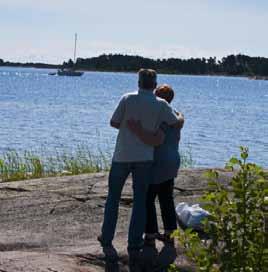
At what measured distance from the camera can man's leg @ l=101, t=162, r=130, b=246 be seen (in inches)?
293

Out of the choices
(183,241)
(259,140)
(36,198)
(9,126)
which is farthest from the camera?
(9,126)

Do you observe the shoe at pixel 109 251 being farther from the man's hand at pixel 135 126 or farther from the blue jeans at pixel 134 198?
the man's hand at pixel 135 126

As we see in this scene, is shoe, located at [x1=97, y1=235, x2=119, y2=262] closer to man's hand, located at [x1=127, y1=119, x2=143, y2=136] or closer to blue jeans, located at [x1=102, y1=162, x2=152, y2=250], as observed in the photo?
blue jeans, located at [x1=102, y1=162, x2=152, y2=250]

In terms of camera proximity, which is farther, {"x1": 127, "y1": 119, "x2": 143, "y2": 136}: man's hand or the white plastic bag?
the white plastic bag

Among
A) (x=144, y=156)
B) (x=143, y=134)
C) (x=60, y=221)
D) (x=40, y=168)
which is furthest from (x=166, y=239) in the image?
(x=40, y=168)

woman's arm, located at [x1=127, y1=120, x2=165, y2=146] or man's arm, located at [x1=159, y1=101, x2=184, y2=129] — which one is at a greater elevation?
man's arm, located at [x1=159, y1=101, x2=184, y2=129]

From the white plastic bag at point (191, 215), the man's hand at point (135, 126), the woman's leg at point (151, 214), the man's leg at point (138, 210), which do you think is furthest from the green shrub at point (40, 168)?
the man's hand at point (135, 126)

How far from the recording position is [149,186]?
7730 millimetres

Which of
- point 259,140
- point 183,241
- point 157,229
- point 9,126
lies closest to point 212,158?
point 259,140

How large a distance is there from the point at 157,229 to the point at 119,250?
1.81 feet

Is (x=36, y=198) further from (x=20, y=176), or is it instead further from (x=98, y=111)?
(x=98, y=111)

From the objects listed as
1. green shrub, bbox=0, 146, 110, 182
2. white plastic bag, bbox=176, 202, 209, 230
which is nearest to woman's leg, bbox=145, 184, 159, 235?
white plastic bag, bbox=176, 202, 209, 230

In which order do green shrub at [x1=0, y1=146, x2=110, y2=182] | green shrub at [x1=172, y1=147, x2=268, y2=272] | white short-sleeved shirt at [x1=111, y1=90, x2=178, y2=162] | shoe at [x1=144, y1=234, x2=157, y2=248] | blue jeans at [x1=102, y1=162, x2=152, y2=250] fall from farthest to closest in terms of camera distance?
green shrub at [x1=0, y1=146, x2=110, y2=182]
shoe at [x1=144, y1=234, x2=157, y2=248]
blue jeans at [x1=102, y1=162, x2=152, y2=250]
white short-sleeved shirt at [x1=111, y1=90, x2=178, y2=162]
green shrub at [x1=172, y1=147, x2=268, y2=272]

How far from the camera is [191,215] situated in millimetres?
8180
